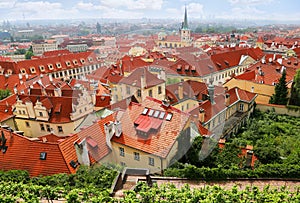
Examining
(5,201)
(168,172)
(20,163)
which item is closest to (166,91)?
(168,172)

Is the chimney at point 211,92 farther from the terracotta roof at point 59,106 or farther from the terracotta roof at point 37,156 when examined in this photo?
the terracotta roof at point 59,106

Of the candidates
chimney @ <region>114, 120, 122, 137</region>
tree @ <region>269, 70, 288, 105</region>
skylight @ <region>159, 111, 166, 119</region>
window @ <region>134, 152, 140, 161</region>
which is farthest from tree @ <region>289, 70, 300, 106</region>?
chimney @ <region>114, 120, 122, 137</region>

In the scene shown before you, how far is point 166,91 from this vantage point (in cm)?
1569

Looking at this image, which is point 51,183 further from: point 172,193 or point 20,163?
point 172,193

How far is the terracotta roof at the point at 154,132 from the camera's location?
1003cm

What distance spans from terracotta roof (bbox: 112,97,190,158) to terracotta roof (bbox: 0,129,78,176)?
2.50 meters

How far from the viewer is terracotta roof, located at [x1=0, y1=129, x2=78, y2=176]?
11032 millimetres

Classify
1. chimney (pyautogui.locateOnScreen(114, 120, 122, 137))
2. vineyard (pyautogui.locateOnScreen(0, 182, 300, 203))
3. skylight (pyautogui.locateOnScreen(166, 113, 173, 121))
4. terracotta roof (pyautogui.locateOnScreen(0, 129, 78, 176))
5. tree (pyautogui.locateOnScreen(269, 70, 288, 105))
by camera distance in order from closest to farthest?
vineyard (pyautogui.locateOnScreen(0, 182, 300, 203)), skylight (pyautogui.locateOnScreen(166, 113, 173, 121)), terracotta roof (pyautogui.locateOnScreen(0, 129, 78, 176)), chimney (pyautogui.locateOnScreen(114, 120, 122, 137)), tree (pyautogui.locateOnScreen(269, 70, 288, 105))

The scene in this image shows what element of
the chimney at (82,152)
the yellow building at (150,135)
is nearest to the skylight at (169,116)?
the yellow building at (150,135)

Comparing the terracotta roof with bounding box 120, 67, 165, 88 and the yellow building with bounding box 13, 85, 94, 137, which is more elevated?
the terracotta roof with bounding box 120, 67, 165, 88

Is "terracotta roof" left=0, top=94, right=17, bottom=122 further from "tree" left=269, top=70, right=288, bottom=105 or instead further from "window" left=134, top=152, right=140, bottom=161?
"tree" left=269, top=70, right=288, bottom=105

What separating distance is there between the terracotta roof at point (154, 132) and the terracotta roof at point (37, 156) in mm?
2499

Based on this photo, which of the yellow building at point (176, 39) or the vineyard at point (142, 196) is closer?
the vineyard at point (142, 196)

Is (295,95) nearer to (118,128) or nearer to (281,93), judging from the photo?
(281,93)
